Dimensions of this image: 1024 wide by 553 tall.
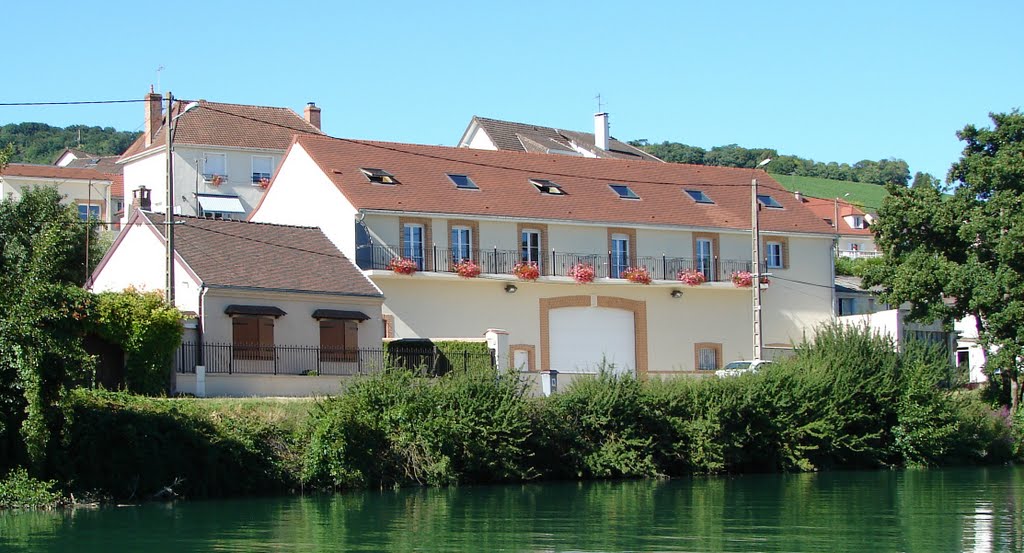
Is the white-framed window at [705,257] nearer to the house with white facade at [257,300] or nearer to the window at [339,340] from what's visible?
the house with white facade at [257,300]

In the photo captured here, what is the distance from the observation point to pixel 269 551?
63.6ft

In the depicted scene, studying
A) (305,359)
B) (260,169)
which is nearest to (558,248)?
(305,359)

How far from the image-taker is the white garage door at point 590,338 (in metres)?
48.0

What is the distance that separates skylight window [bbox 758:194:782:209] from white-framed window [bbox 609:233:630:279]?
749cm

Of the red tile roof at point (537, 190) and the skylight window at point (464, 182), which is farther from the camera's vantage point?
the skylight window at point (464, 182)

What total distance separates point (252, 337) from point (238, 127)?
32304 mm

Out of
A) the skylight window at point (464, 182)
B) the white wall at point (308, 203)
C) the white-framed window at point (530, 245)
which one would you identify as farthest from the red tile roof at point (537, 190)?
the white-framed window at point (530, 245)

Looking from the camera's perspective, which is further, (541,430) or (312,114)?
(312,114)

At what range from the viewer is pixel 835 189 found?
127 meters

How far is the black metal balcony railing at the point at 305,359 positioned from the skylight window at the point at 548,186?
10.6m

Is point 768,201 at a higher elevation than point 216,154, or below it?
below

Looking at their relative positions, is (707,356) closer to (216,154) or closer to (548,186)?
(548,186)

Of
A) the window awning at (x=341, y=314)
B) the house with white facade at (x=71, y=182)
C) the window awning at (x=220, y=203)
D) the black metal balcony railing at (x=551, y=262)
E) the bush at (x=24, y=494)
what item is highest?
the house with white facade at (x=71, y=182)

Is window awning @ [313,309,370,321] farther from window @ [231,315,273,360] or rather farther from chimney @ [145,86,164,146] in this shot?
chimney @ [145,86,164,146]
